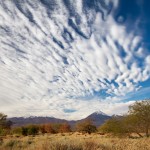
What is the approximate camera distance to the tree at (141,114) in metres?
39.8

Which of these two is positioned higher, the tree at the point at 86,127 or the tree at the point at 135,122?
the tree at the point at 86,127

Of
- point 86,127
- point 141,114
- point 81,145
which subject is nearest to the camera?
point 81,145

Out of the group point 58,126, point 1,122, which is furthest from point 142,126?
point 58,126

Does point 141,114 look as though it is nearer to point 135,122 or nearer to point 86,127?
point 135,122

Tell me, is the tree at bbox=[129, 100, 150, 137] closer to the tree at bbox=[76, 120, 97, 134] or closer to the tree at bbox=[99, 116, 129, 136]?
the tree at bbox=[99, 116, 129, 136]

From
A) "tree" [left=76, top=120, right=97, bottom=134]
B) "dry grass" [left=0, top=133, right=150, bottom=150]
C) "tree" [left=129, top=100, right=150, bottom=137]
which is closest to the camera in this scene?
"dry grass" [left=0, top=133, right=150, bottom=150]

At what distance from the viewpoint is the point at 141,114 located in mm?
40156

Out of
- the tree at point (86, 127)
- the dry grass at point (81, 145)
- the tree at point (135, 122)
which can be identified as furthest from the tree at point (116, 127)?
the tree at point (86, 127)

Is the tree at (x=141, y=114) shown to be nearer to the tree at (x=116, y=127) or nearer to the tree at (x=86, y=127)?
the tree at (x=116, y=127)

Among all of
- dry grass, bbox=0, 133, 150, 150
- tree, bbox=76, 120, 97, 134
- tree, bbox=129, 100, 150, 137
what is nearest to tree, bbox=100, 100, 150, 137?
tree, bbox=129, 100, 150, 137

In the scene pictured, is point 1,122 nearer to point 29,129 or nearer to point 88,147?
point 29,129

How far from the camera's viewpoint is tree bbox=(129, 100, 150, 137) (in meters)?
39.8

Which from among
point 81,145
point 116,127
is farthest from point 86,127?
point 81,145

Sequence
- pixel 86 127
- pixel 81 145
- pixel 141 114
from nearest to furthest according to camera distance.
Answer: pixel 81 145, pixel 141 114, pixel 86 127
